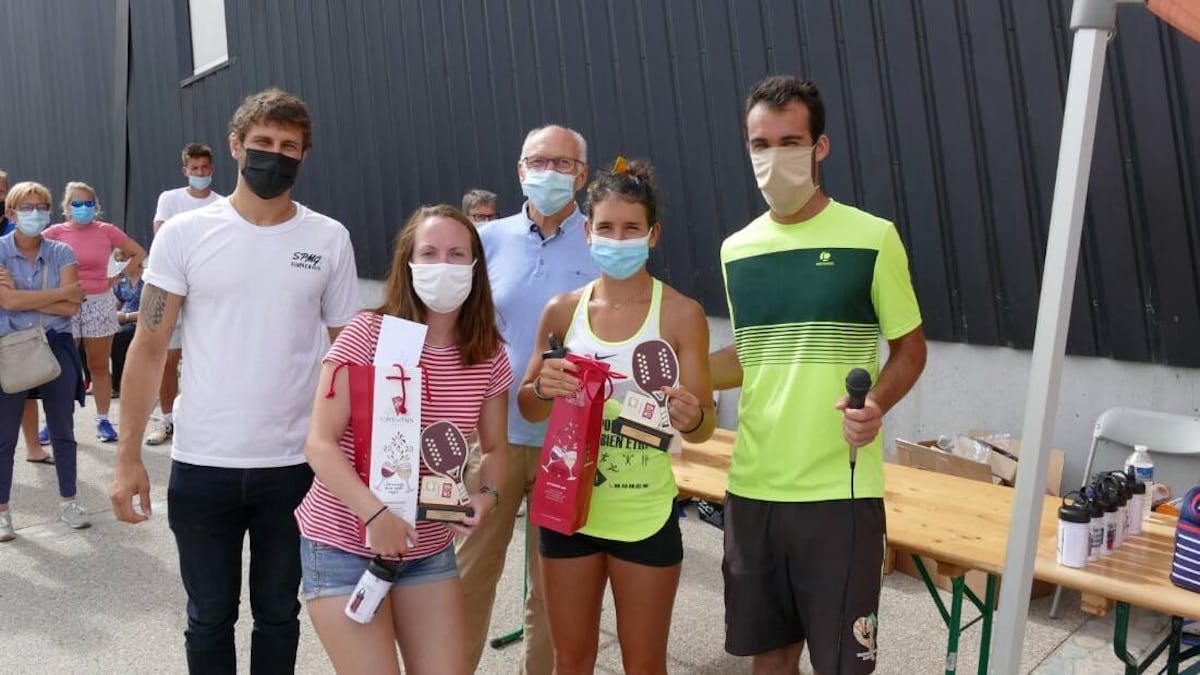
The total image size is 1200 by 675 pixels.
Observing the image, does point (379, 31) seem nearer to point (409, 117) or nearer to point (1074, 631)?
point (409, 117)

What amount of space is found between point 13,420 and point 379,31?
523cm

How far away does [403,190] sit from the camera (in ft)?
32.2

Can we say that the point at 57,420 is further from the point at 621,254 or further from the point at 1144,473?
the point at 1144,473

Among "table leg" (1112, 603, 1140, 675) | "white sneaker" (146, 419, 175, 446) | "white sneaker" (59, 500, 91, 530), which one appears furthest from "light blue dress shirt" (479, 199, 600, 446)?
"white sneaker" (146, 419, 175, 446)

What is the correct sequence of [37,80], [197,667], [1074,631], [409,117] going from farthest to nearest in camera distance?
[37,80] < [409,117] < [1074,631] < [197,667]

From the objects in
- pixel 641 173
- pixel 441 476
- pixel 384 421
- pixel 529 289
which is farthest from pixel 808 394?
pixel 529 289

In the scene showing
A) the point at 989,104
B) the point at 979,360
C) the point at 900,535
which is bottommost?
the point at 900,535

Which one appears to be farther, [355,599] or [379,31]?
[379,31]

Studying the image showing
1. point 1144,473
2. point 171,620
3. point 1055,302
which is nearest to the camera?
point 1055,302

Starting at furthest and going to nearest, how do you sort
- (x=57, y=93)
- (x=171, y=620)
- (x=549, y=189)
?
(x=57, y=93)
(x=171, y=620)
(x=549, y=189)

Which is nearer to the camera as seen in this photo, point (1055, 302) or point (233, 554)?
point (1055, 302)

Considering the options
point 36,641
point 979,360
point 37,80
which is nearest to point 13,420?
point 36,641

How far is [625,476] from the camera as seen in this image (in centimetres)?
267

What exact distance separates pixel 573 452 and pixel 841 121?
383 cm
